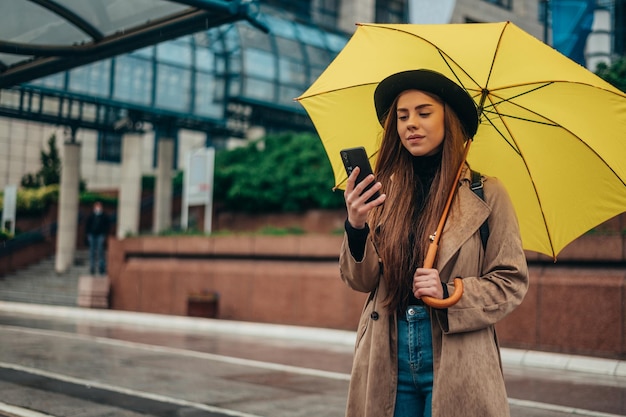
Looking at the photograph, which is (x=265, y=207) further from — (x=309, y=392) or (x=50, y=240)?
(x=309, y=392)

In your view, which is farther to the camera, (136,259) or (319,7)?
(319,7)

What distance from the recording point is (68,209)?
2788cm

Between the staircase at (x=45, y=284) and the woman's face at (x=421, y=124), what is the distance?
20.4 metres

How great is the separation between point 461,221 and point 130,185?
27.2 metres

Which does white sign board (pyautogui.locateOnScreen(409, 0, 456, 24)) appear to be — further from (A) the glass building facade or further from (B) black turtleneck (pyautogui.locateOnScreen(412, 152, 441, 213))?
(B) black turtleneck (pyautogui.locateOnScreen(412, 152, 441, 213))

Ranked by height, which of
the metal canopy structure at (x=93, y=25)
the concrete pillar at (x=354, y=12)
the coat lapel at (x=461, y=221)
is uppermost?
the concrete pillar at (x=354, y=12)

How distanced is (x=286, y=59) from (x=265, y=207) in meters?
9.23

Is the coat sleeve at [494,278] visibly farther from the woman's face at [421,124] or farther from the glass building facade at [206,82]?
the glass building facade at [206,82]

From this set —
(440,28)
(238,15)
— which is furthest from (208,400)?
(440,28)

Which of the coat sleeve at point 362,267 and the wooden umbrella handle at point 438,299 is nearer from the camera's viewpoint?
the wooden umbrella handle at point 438,299

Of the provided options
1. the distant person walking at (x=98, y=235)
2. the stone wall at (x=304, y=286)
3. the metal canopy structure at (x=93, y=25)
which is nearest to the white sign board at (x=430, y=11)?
the stone wall at (x=304, y=286)

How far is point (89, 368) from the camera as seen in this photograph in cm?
996

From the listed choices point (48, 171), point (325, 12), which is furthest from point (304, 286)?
point (48, 171)

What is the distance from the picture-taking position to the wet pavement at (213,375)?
7598mm
